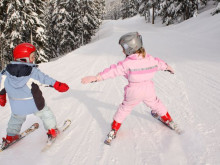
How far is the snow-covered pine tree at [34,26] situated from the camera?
18750 millimetres

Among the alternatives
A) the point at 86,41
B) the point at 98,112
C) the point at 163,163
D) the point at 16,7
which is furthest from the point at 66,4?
the point at 163,163

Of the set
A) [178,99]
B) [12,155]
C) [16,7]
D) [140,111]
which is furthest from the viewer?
[16,7]

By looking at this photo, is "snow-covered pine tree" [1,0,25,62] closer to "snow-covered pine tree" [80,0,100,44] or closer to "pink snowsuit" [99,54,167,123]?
"pink snowsuit" [99,54,167,123]

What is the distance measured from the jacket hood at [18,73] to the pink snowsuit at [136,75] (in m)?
1.08

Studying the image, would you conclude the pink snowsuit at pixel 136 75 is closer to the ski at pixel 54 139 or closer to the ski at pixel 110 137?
the ski at pixel 110 137

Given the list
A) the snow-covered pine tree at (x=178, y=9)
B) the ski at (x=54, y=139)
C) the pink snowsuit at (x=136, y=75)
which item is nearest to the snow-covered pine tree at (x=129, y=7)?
the snow-covered pine tree at (x=178, y=9)

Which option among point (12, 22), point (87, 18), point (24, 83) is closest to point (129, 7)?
point (87, 18)

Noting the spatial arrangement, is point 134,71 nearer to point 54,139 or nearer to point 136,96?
point 136,96

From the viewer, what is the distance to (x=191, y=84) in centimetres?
602

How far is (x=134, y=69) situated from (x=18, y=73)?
1.68 meters

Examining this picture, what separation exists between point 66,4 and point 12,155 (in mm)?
32901

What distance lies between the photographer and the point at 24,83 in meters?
3.09

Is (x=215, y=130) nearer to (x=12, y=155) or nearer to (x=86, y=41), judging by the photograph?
(x=12, y=155)

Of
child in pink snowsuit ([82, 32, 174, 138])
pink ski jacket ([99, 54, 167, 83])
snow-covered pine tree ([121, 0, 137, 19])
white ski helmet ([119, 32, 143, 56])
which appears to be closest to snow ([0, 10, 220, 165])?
child in pink snowsuit ([82, 32, 174, 138])
